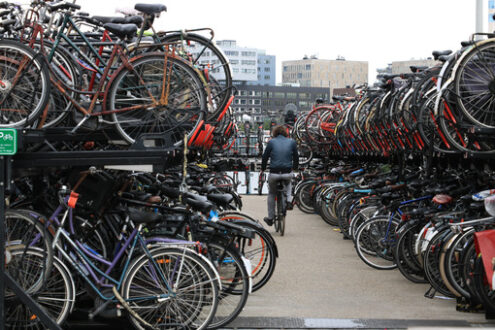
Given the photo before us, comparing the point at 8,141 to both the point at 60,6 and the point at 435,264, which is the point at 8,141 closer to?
the point at 60,6

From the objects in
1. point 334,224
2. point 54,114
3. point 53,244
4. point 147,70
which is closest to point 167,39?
point 147,70

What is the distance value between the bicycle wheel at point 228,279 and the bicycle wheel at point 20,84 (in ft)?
6.10

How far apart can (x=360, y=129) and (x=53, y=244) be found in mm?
9069

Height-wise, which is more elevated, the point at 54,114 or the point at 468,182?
the point at 54,114

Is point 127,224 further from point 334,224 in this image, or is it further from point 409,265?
point 334,224

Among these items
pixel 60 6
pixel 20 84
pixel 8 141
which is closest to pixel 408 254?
pixel 60 6

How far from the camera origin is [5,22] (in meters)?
6.33

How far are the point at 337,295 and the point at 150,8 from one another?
12.3 ft

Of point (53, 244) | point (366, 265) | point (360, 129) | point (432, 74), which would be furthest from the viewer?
point (360, 129)

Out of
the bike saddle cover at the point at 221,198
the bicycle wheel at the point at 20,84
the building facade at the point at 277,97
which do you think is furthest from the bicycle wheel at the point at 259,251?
the building facade at the point at 277,97

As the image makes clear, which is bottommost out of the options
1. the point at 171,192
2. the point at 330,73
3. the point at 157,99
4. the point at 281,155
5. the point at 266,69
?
the point at 281,155

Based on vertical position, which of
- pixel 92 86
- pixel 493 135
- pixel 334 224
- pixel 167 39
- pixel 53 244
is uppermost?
pixel 167 39

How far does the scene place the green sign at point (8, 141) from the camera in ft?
16.8

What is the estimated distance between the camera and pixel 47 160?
18.2 ft
